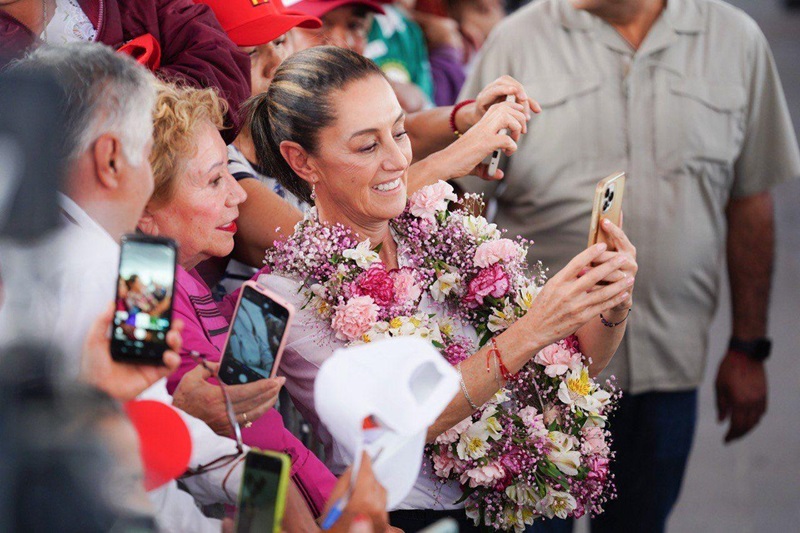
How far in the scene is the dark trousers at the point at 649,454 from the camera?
3500 millimetres

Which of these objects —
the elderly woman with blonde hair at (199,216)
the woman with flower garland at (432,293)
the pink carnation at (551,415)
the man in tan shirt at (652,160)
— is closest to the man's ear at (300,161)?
the woman with flower garland at (432,293)

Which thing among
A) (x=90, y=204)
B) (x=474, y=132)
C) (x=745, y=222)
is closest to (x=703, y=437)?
(x=745, y=222)

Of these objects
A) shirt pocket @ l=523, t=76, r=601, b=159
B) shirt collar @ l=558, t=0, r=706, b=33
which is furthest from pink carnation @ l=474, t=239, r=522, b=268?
shirt collar @ l=558, t=0, r=706, b=33

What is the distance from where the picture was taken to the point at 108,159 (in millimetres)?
1607

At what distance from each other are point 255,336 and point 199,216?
465mm

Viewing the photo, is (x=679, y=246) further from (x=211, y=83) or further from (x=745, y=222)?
(x=211, y=83)

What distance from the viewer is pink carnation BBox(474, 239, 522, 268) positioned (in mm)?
2414

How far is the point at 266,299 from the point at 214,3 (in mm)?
1314

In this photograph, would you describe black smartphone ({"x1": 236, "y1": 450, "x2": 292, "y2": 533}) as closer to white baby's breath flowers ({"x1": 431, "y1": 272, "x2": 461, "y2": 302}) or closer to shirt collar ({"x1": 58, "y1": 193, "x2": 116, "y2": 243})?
shirt collar ({"x1": 58, "y1": 193, "x2": 116, "y2": 243})

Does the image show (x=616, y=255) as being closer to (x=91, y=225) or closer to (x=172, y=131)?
(x=172, y=131)

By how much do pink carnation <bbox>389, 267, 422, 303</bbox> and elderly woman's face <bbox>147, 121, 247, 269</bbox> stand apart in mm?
393

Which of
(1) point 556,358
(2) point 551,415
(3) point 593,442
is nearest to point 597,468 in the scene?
(3) point 593,442

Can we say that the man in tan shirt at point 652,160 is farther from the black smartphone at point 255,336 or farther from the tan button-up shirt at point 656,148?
the black smartphone at point 255,336

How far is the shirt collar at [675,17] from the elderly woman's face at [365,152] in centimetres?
136
